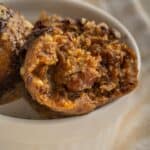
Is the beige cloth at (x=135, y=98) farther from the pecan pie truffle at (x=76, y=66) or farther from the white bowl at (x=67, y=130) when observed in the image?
the pecan pie truffle at (x=76, y=66)

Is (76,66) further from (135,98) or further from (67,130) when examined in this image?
(135,98)

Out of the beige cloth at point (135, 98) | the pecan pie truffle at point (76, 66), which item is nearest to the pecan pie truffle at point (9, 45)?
the pecan pie truffle at point (76, 66)

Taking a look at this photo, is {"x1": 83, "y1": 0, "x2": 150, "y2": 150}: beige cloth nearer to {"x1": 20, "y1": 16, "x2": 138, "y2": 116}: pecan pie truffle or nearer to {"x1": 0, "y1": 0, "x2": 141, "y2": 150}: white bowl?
{"x1": 0, "y1": 0, "x2": 141, "y2": 150}: white bowl

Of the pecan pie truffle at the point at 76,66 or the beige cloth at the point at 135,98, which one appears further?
the beige cloth at the point at 135,98

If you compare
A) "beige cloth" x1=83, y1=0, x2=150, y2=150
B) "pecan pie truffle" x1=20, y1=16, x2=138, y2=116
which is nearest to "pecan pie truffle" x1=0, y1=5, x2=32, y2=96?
"pecan pie truffle" x1=20, y1=16, x2=138, y2=116

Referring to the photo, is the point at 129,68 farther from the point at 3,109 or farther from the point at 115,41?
the point at 3,109

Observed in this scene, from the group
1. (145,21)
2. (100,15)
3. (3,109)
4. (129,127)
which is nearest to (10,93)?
(3,109)

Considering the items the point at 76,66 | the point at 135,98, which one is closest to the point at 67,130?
the point at 76,66
